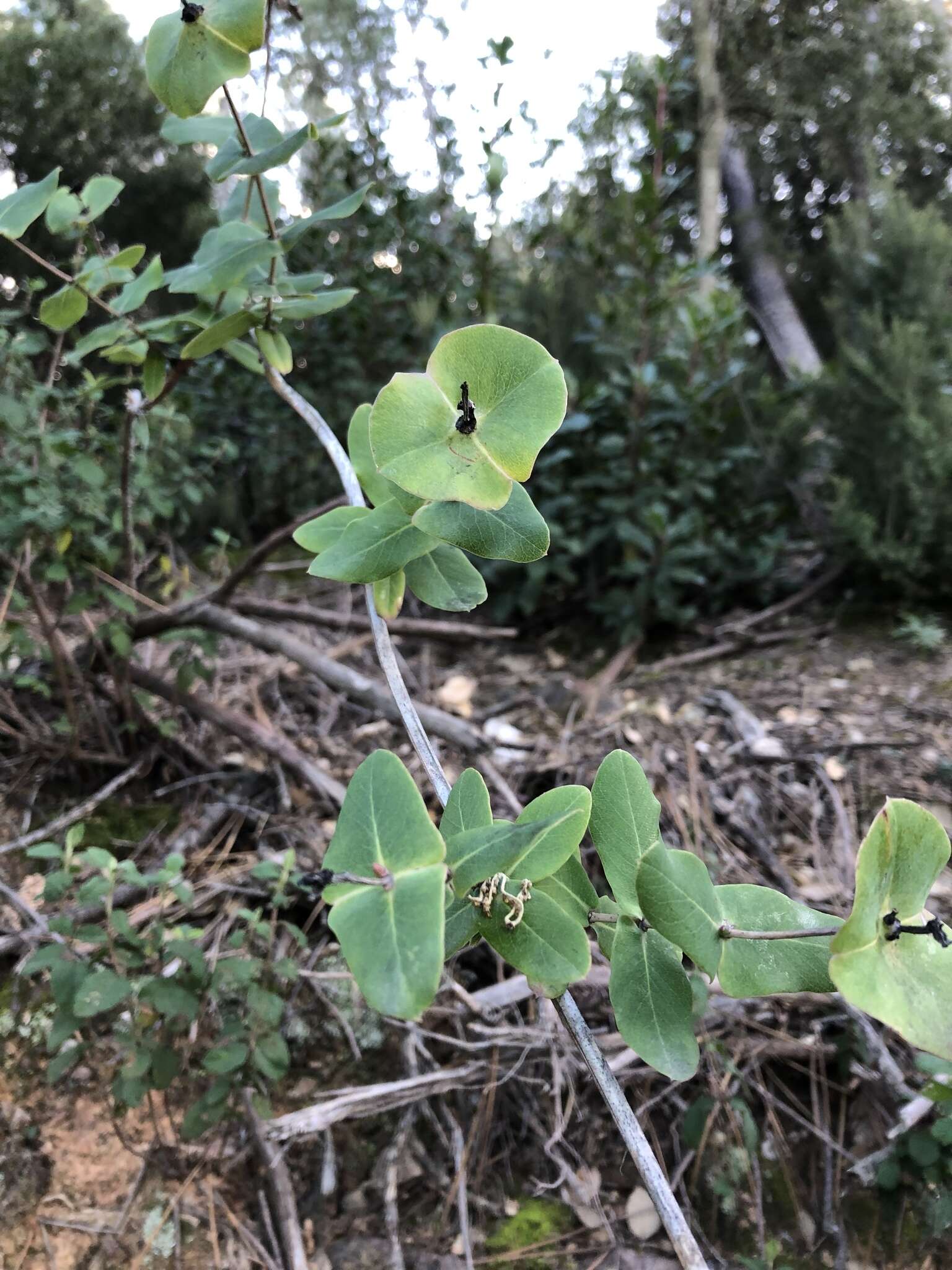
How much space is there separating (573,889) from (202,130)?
0.88 m

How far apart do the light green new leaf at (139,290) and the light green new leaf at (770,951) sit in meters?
0.86

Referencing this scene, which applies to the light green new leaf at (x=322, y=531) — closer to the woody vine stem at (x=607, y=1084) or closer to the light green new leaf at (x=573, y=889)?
the woody vine stem at (x=607, y=1084)

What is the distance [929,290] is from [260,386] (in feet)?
8.90

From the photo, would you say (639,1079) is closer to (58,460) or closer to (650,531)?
(58,460)

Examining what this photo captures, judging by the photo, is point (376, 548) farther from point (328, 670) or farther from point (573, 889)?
point (328, 670)

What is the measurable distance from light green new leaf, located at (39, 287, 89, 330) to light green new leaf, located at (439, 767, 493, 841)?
72cm

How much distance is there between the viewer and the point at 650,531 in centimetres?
243

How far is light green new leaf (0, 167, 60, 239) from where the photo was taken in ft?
2.26

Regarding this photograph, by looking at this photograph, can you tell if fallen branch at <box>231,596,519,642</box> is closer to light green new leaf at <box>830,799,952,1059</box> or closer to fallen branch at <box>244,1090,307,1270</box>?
fallen branch at <box>244,1090,307,1270</box>

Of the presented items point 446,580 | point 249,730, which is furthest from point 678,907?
point 249,730

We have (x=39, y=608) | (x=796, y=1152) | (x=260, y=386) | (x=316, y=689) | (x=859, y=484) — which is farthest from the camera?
(x=260, y=386)

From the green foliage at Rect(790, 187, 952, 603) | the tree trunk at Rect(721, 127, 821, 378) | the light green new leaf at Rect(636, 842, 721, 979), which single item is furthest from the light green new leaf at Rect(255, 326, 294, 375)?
the tree trunk at Rect(721, 127, 821, 378)

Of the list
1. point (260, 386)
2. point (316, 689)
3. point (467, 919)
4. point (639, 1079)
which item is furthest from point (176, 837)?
point (260, 386)

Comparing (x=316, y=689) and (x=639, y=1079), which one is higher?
(x=316, y=689)
